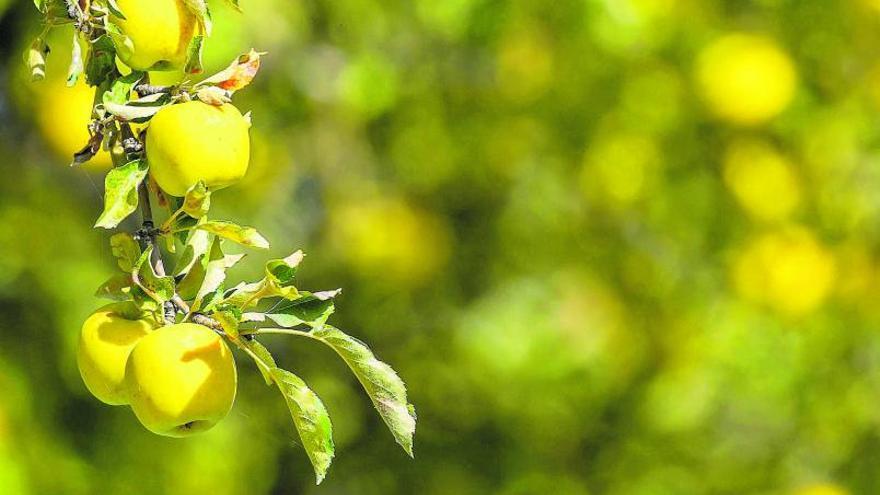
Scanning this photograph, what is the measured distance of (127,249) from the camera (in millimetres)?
590

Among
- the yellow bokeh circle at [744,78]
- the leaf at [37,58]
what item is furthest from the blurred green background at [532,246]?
the leaf at [37,58]

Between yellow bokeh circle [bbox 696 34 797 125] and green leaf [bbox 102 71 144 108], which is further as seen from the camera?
yellow bokeh circle [bbox 696 34 797 125]

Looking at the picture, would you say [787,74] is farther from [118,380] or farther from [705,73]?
[118,380]

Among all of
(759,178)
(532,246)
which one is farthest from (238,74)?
(759,178)

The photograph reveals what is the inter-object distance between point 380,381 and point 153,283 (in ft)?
0.33

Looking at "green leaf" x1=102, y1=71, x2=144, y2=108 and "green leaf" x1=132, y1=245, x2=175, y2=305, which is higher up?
"green leaf" x1=102, y1=71, x2=144, y2=108

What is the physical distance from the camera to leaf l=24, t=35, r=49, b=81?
58 centimetres

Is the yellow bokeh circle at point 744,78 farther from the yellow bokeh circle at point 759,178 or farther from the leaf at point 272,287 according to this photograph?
the leaf at point 272,287

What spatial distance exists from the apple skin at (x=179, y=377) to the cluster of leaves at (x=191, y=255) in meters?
0.01

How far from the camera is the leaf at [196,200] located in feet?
1.82

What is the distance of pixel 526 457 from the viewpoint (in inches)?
65.6

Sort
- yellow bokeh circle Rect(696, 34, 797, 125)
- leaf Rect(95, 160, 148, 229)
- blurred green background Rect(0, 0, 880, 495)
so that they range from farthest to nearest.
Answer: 1. yellow bokeh circle Rect(696, 34, 797, 125)
2. blurred green background Rect(0, 0, 880, 495)
3. leaf Rect(95, 160, 148, 229)

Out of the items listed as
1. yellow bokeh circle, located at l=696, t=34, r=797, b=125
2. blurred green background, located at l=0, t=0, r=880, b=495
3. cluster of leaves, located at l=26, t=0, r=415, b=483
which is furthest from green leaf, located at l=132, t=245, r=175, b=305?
yellow bokeh circle, located at l=696, t=34, r=797, b=125

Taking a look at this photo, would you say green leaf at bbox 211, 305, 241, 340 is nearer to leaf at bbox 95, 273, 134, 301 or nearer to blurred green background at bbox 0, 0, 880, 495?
leaf at bbox 95, 273, 134, 301
